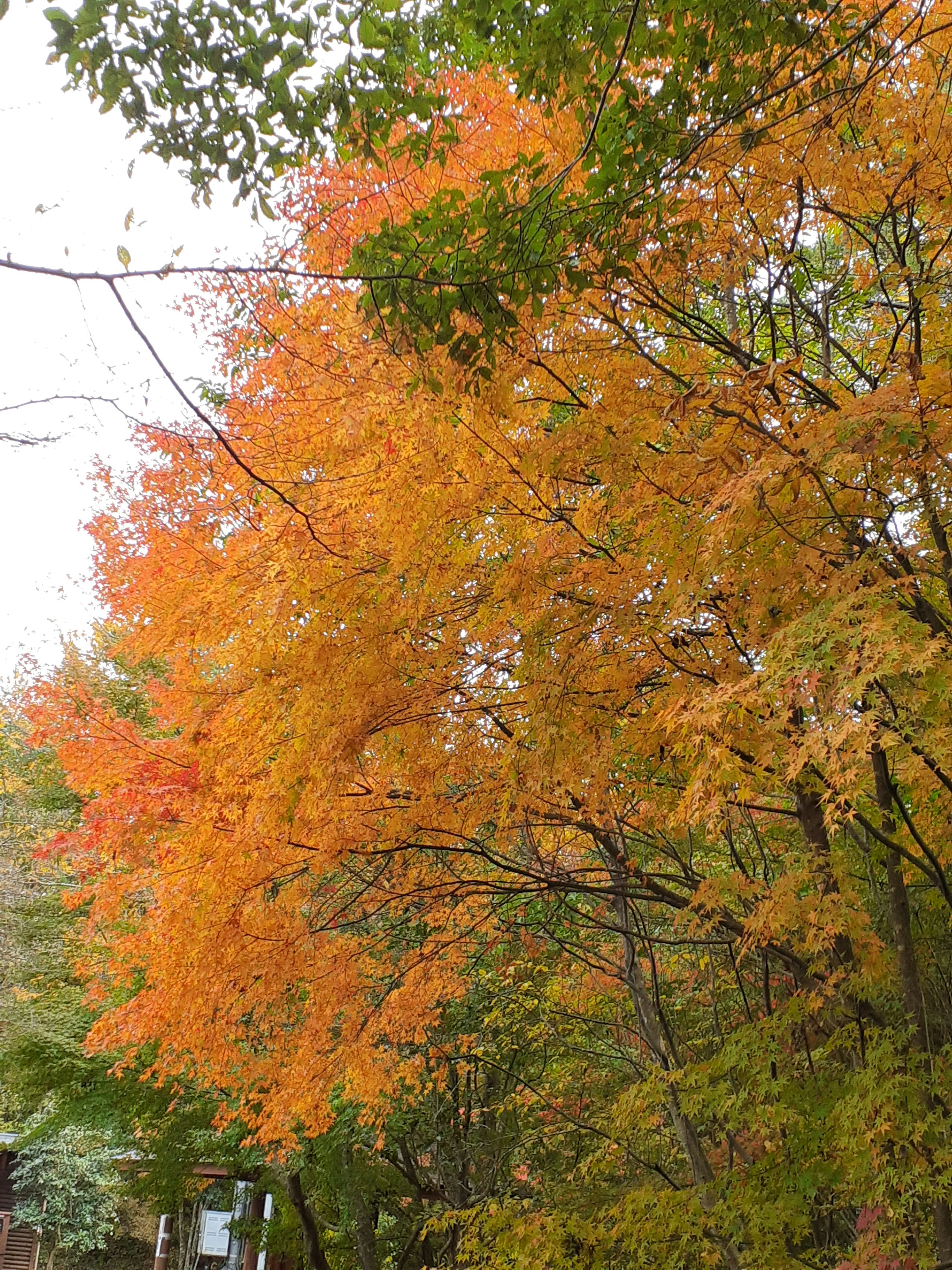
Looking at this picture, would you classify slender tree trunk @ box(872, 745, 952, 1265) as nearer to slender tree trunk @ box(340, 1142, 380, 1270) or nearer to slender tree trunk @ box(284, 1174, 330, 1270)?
slender tree trunk @ box(340, 1142, 380, 1270)

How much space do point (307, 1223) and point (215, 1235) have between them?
7.52 feet

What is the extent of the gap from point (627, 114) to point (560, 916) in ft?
19.7

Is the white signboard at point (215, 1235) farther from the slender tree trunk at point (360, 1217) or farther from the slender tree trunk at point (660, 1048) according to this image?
the slender tree trunk at point (660, 1048)

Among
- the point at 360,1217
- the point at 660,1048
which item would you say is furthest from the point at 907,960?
the point at 360,1217

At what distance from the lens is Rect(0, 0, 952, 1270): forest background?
3.01 m

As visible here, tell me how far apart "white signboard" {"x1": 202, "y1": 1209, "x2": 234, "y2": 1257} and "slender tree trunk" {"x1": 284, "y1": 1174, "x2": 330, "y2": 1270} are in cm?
172

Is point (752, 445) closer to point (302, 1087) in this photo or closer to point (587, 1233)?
point (587, 1233)

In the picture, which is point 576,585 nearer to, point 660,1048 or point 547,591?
point 547,591

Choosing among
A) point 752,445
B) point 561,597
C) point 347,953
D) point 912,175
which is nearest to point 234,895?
point 347,953

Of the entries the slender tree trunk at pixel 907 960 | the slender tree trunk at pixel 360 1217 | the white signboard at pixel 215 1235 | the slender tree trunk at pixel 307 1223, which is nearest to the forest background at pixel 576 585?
the slender tree trunk at pixel 907 960

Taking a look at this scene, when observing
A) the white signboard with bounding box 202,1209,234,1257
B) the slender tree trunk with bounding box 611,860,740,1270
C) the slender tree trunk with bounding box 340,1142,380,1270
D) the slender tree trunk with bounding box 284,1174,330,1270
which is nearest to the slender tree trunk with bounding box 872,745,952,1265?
the slender tree trunk with bounding box 611,860,740,1270

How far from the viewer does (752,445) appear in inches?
148

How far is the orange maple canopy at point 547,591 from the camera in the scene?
128 inches

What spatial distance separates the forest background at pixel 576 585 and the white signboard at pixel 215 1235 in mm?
6121
